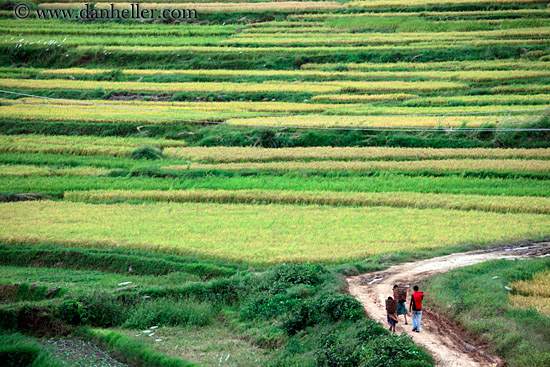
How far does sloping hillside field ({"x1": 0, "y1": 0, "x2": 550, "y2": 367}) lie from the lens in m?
11.4

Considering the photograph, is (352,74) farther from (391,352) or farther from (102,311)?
(391,352)

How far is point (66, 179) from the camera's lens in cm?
2064

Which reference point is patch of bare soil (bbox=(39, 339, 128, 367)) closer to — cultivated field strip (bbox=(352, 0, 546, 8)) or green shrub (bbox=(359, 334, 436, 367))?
green shrub (bbox=(359, 334, 436, 367))

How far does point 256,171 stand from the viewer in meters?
20.5

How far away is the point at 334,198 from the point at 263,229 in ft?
9.91

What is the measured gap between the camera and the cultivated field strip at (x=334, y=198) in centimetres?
1662

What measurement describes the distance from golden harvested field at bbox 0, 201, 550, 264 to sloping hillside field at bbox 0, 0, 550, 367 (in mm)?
73

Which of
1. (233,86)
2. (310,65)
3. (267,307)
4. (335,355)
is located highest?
(310,65)

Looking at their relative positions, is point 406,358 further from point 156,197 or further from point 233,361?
point 156,197

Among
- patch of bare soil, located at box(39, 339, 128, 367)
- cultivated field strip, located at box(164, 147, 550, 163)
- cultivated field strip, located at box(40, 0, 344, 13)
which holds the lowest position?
patch of bare soil, located at box(39, 339, 128, 367)

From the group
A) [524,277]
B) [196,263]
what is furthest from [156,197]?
[524,277]

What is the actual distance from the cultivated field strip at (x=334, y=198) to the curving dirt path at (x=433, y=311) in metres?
2.70

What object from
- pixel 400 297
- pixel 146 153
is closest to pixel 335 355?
pixel 400 297

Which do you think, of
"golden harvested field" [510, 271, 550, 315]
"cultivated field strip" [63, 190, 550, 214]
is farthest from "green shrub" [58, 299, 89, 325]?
"golden harvested field" [510, 271, 550, 315]
